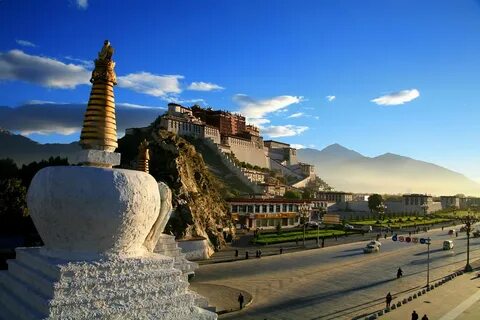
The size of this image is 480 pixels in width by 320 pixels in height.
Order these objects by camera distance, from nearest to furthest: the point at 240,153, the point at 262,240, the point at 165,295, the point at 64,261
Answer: the point at 64,261 < the point at 165,295 < the point at 262,240 < the point at 240,153

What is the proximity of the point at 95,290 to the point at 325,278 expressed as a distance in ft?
83.2

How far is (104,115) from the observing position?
39.1 ft

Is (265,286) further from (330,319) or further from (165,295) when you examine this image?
(165,295)

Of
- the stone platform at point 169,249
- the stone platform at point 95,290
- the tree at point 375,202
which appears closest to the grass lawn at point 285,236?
the stone platform at point 169,249

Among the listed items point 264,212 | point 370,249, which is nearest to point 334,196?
point 264,212

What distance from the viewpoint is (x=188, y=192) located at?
45250 mm

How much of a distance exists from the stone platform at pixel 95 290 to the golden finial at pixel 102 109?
3.24 metres

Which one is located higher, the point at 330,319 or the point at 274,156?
the point at 274,156

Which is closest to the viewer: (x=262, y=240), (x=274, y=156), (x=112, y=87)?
(x=112, y=87)

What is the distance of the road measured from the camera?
2409 cm

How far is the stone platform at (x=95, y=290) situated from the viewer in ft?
33.0

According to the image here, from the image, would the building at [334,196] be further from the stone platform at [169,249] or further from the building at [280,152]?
the stone platform at [169,249]

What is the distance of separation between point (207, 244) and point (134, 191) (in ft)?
102

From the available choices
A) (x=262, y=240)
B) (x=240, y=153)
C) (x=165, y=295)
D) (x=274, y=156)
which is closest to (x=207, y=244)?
(x=262, y=240)
